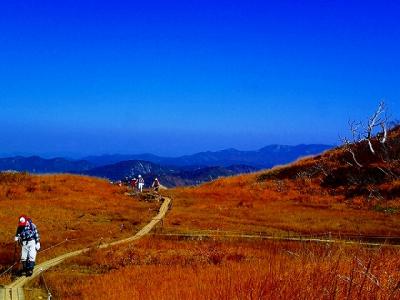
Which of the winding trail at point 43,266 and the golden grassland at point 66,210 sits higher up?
the golden grassland at point 66,210

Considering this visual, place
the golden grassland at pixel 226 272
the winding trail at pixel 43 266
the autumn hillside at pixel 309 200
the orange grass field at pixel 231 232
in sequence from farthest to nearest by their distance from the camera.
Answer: the autumn hillside at pixel 309 200 < the winding trail at pixel 43 266 < the orange grass field at pixel 231 232 < the golden grassland at pixel 226 272

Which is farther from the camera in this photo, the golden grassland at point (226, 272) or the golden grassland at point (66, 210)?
the golden grassland at point (66, 210)

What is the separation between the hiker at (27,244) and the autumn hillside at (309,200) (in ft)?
48.7

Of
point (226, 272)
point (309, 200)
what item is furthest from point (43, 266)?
point (309, 200)

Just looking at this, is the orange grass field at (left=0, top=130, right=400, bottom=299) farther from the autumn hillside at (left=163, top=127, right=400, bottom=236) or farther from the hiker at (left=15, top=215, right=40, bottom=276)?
the hiker at (left=15, top=215, right=40, bottom=276)

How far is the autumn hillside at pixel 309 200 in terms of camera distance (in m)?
38.0

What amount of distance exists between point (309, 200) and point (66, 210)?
26265mm

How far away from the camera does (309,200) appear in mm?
55656

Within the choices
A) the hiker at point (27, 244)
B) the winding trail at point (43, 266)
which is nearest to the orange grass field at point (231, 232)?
the winding trail at point (43, 266)

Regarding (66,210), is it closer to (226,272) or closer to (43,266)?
(43,266)

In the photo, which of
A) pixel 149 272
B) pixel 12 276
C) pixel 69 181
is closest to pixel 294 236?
pixel 149 272

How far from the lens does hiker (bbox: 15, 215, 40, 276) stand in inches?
859

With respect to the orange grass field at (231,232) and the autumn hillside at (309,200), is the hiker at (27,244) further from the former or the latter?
the autumn hillside at (309,200)

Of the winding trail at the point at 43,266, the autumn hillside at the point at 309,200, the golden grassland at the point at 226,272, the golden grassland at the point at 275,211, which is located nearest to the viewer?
the golden grassland at the point at 226,272
